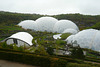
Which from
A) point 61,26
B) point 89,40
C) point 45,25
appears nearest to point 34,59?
point 89,40

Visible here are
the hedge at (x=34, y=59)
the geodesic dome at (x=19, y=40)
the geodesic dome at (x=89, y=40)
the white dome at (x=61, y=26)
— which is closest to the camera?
the hedge at (x=34, y=59)

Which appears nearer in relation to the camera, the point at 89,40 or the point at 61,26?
the point at 89,40

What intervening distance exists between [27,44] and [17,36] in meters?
2.87

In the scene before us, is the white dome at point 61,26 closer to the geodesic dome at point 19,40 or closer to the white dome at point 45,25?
the white dome at point 45,25

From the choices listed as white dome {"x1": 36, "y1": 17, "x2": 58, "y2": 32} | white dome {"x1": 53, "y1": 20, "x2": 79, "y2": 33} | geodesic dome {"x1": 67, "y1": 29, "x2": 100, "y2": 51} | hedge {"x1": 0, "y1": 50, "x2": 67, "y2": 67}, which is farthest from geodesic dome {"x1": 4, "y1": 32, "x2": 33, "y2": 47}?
white dome {"x1": 53, "y1": 20, "x2": 79, "y2": 33}

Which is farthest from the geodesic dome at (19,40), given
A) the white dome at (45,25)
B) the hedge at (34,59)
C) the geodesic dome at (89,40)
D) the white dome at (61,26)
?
the white dome at (61,26)

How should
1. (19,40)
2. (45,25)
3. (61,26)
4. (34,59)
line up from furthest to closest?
(45,25) → (61,26) → (19,40) → (34,59)

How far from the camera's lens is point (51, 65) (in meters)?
11.6

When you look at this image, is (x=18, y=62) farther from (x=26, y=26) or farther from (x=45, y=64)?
(x=26, y=26)

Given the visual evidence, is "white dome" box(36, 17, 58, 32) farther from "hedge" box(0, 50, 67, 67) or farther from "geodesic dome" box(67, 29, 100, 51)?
"hedge" box(0, 50, 67, 67)

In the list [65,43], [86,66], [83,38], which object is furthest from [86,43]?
[86,66]

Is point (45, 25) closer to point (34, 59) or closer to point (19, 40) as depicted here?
point (19, 40)

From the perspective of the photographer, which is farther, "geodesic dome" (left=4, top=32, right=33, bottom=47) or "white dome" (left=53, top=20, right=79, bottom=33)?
"white dome" (left=53, top=20, right=79, bottom=33)

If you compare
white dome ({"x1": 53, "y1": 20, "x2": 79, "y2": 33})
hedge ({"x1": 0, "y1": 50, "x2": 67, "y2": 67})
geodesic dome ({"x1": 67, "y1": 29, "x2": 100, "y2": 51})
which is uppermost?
white dome ({"x1": 53, "y1": 20, "x2": 79, "y2": 33})
